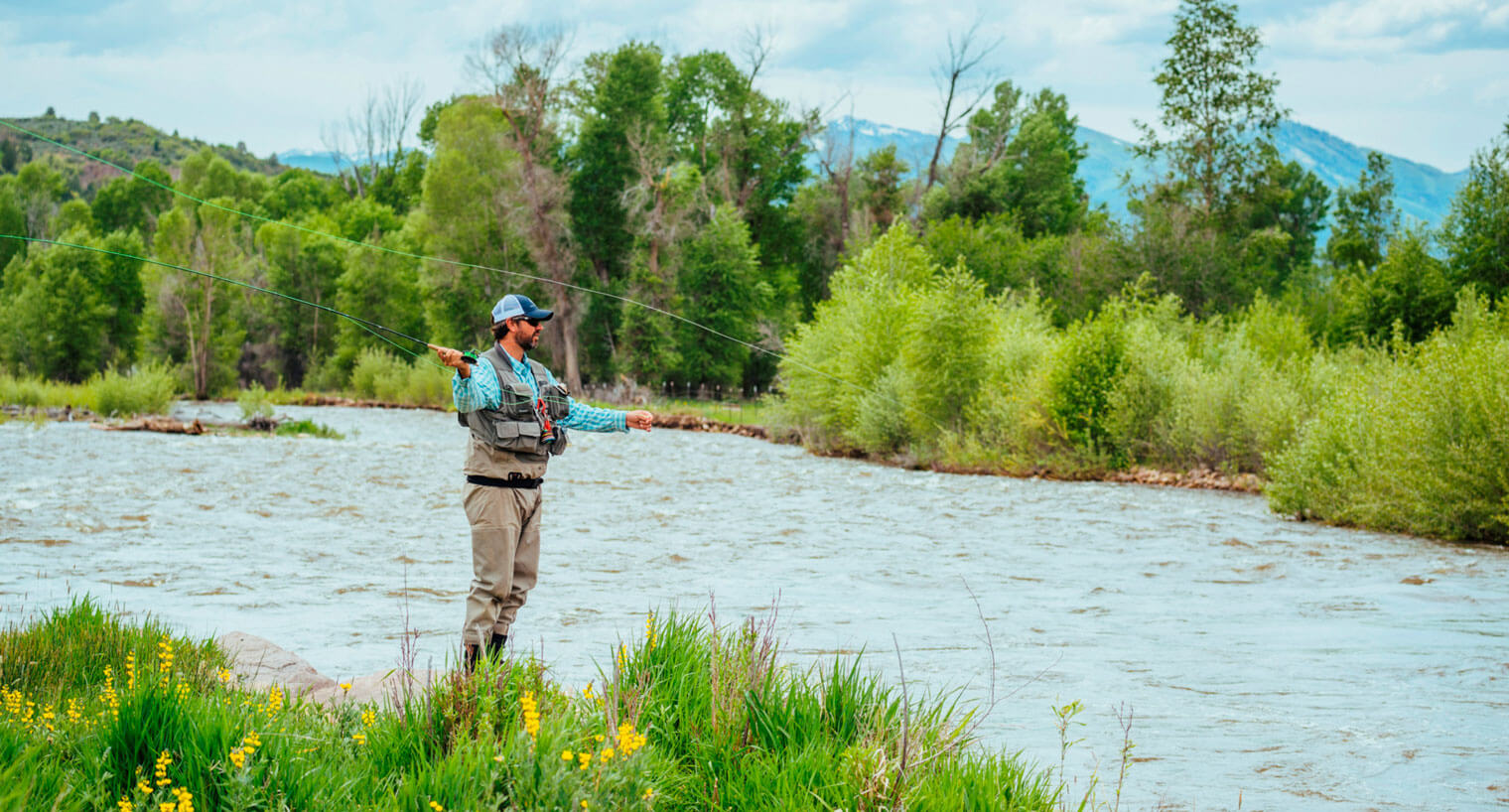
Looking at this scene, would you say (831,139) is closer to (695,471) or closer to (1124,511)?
(695,471)

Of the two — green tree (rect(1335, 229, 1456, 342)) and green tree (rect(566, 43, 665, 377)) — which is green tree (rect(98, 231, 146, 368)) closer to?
green tree (rect(566, 43, 665, 377))

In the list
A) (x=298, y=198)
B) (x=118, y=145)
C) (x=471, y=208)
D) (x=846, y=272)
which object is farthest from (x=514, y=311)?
(x=118, y=145)

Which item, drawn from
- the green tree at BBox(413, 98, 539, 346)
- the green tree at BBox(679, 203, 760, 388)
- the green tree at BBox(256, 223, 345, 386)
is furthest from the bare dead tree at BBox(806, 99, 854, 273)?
the green tree at BBox(256, 223, 345, 386)

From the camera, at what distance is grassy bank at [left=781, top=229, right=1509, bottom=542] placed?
16.7m

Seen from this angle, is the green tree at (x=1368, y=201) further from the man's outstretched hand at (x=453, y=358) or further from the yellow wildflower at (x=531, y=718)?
the yellow wildflower at (x=531, y=718)

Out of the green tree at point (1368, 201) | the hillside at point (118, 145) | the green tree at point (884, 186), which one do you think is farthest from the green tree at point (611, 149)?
the hillside at point (118, 145)

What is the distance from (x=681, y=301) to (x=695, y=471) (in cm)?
2933

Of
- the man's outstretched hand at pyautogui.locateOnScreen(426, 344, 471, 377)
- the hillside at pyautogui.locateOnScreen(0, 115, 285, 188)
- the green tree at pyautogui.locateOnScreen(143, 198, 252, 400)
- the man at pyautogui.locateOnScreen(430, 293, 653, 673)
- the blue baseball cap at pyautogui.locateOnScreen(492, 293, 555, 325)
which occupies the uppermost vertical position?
the hillside at pyautogui.locateOnScreen(0, 115, 285, 188)

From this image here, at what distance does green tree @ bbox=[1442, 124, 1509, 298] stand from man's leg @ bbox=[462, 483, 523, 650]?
3176 centimetres

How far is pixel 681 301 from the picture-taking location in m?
56.9

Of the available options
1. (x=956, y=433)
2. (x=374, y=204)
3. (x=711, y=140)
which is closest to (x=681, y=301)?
(x=711, y=140)

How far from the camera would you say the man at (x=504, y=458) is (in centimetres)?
638

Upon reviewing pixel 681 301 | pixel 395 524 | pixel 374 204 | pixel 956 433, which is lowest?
pixel 395 524

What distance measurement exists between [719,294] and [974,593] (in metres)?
45.6
